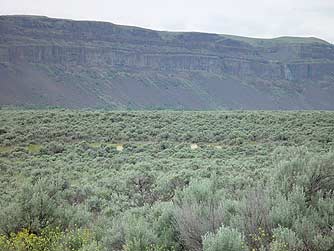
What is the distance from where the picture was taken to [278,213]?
6488 mm

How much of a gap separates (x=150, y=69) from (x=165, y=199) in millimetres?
139430

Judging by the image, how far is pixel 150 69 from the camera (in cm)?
14988

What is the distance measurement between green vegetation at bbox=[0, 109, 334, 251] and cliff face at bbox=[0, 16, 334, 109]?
79921 millimetres

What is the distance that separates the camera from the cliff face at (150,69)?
118 m

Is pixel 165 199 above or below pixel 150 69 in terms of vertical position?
above

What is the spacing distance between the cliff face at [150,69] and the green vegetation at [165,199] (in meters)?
79.9

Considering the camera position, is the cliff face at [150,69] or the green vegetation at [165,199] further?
the cliff face at [150,69]

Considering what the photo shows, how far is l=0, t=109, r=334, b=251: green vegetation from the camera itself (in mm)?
6398

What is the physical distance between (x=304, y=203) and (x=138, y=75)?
137051 millimetres

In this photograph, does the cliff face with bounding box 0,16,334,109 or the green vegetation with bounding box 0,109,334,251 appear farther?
the cliff face with bounding box 0,16,334,109

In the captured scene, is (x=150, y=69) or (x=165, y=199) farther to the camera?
Result: (x=150, y=69)

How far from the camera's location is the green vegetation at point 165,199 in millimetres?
6398

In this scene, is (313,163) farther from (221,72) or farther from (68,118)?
(221,72)

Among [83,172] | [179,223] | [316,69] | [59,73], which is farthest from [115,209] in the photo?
[316,69]
